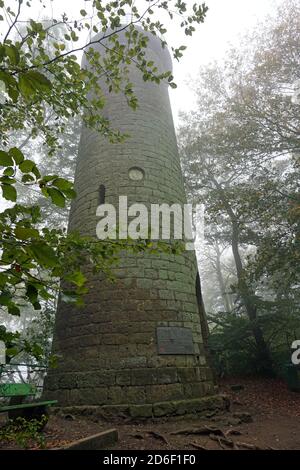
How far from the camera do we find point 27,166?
1.09m

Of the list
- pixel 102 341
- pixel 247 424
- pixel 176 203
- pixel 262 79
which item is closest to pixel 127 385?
pixel 102 341

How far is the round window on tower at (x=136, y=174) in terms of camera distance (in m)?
7.70

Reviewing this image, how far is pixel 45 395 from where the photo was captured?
6.40 metres

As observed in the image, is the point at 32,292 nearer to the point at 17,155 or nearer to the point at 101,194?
the point at 17,155

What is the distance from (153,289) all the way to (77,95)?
431 cm

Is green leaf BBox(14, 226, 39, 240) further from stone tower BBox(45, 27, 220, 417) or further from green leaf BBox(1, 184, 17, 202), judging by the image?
stone tower BBox(45, 27, 220, 417)

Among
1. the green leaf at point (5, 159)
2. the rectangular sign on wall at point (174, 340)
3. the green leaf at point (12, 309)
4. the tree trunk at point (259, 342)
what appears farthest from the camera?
the tree trunk at point (259, 342)

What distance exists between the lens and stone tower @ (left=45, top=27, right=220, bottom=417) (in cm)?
564

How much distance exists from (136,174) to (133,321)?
12.0ft

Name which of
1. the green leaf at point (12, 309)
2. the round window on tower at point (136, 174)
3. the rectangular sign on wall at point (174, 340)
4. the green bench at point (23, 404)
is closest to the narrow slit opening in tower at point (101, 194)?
the round window on tower at point (136, 174)

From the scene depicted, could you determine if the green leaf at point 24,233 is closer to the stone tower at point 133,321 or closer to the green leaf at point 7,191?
the green leaf at point 7,191

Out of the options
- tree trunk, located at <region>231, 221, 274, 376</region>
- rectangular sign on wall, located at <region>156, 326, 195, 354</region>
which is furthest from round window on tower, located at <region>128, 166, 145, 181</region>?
tree trunk, located at <region>231, 221, 274, 376</region>

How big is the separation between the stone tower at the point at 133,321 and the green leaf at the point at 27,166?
534 cm

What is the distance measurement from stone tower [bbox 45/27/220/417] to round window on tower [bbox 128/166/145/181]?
26 mm
